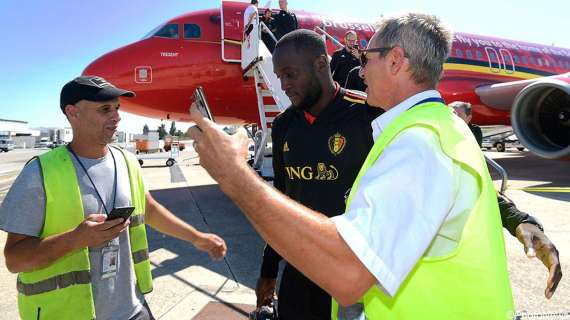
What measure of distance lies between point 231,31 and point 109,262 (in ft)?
23.3

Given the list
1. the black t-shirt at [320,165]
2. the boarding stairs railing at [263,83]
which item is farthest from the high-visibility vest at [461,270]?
the boarding stairs railing at [263,83]

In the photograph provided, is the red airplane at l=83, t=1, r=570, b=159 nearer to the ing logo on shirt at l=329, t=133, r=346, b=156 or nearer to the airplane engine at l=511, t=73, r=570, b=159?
the airplane engine at l=511, t=73, r=570, b=159

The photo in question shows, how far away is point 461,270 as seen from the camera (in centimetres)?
88

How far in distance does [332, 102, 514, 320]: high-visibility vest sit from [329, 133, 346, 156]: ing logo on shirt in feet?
3.40

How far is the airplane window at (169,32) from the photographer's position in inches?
317

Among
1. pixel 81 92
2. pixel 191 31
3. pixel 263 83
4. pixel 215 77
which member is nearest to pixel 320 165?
pixel 81 92

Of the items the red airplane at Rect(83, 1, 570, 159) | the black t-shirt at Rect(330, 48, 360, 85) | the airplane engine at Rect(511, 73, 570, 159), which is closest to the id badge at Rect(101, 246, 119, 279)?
the black t-shirt at Rect(330, 48, 360, 85)

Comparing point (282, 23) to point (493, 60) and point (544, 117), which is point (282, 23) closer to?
point (544, 117)

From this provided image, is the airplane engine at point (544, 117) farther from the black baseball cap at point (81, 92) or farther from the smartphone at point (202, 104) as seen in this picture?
the smartphone at point (202, 104)

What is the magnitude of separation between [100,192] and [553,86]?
31.8ft

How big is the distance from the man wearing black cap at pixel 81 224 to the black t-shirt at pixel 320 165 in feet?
2.53

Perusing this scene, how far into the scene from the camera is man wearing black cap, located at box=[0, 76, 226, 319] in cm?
162

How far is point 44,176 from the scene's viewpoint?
1.69 metres

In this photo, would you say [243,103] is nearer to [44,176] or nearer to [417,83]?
[44,176]
